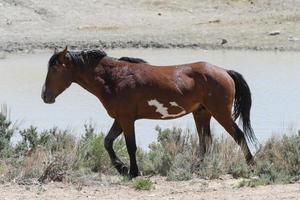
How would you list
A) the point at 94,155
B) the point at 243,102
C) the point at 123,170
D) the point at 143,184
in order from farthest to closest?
the point at 243,102 < the point at 94,155 < the point at 123,170 < the point at 143,184

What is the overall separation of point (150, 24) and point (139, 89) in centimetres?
1837

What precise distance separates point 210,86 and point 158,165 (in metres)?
1.04

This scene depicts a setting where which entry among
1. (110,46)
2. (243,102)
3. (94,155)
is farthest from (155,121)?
Answer: (110,46)

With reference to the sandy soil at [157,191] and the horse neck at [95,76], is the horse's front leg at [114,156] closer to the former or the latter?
the horse neck at [95,76]

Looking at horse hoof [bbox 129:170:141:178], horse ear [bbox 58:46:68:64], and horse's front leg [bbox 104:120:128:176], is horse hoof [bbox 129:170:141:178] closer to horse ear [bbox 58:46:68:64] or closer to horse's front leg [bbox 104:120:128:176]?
horse's front leg [bbox 104:120:128:176]

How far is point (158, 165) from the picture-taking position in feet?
33.5

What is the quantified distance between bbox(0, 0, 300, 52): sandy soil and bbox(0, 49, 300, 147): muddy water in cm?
93

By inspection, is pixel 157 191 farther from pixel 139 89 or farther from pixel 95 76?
pixel 95 76

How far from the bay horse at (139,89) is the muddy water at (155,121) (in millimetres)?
2202

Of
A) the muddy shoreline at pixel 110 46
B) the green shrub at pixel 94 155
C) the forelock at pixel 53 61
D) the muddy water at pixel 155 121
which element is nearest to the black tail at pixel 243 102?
the green shrub at pixel 94 155

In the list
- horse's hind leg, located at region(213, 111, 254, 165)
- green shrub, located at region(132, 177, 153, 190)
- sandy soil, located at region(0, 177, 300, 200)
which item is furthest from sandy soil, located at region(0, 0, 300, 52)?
green shrub, located at region(132, 177, 153, 190)

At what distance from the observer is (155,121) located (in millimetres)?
15211

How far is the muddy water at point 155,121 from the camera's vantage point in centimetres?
1476

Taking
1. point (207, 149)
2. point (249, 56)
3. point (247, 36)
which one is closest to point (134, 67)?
point (207, 149)
